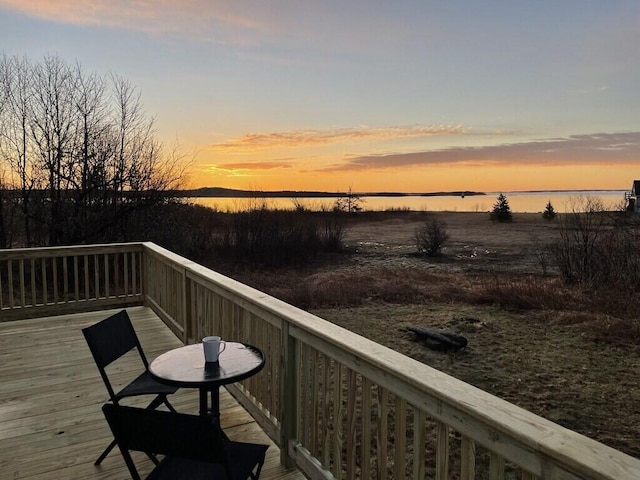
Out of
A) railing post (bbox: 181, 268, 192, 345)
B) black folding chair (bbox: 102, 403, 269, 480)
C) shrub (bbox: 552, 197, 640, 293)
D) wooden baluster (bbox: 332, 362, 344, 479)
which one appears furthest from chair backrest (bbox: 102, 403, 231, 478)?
shrub (bbox: 552, 197, 640, 293)

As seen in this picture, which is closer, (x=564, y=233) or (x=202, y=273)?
(x=202, y=273)

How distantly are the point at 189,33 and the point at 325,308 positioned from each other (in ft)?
19.9

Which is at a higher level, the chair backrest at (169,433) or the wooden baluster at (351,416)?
the chair backrest at (169,433)

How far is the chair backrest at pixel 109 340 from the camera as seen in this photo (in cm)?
240

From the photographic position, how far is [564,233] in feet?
39.2

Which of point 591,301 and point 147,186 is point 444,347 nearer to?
point 591,301

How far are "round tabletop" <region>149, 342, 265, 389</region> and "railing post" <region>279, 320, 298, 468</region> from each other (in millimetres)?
148

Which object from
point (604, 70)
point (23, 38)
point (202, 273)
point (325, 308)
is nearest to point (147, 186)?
point (23, 38)

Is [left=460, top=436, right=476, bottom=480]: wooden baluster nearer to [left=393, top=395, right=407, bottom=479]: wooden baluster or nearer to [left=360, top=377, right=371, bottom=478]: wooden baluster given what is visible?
[left=393, top=395, right=407, bottom=479]: wooden baluster

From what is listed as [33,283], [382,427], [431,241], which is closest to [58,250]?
[33,283]

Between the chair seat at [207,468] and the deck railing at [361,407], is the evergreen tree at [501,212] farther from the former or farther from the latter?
the chair seat at [207,468]

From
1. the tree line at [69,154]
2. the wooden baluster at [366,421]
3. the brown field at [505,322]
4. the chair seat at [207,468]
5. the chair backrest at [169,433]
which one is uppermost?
the tree line at [69,154]

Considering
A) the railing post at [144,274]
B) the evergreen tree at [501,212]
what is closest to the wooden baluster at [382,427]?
the railing post at [144,274]

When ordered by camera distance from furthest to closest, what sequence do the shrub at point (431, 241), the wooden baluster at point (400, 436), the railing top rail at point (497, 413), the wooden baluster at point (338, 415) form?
the shrub at point (431, 241) → the wooden baluster at point (338, 415) → the wooden baluster at point (400, 436) → the railing top rail at point (497, 413)
